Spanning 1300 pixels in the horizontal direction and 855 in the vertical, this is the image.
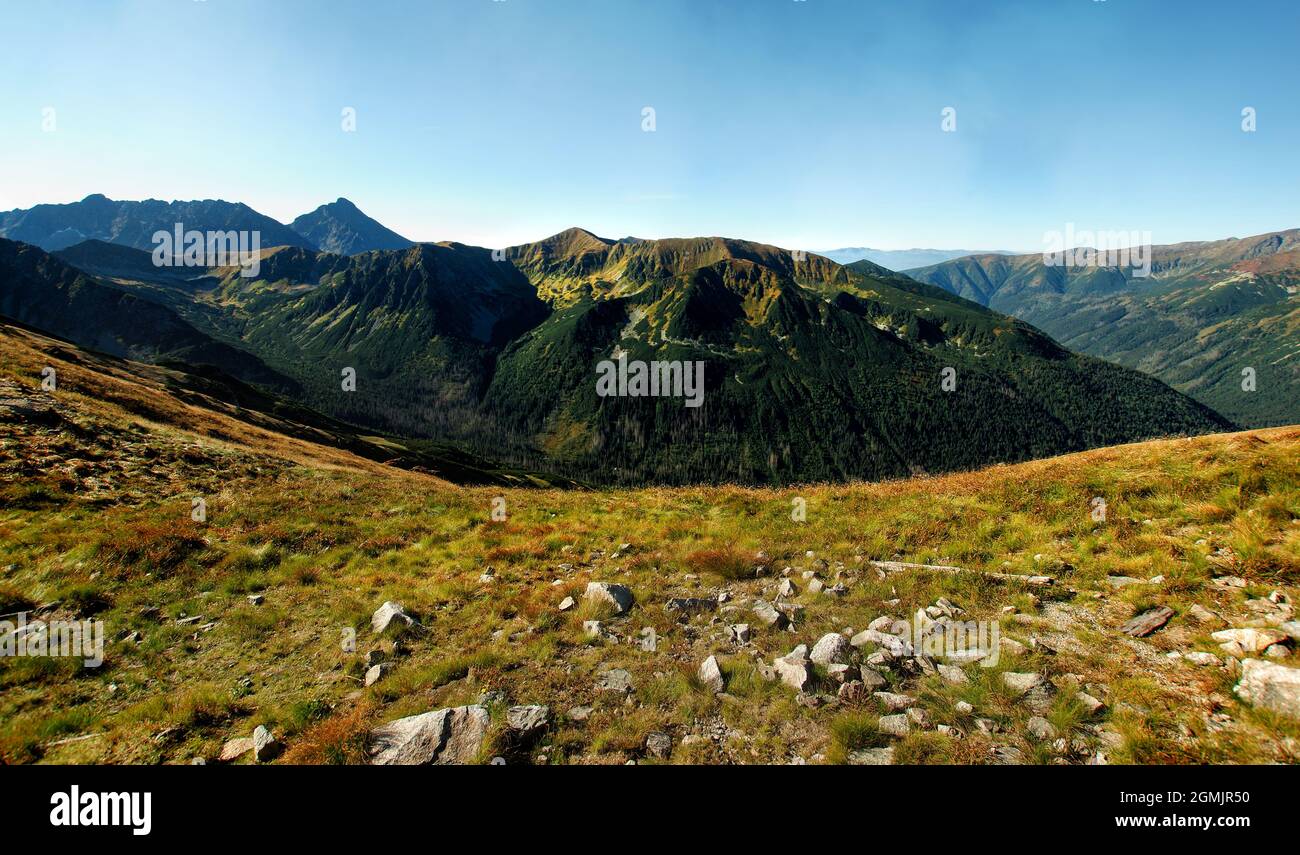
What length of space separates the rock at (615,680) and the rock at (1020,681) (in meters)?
5.96

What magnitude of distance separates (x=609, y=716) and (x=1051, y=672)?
7.04 m

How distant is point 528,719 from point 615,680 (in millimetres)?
1754

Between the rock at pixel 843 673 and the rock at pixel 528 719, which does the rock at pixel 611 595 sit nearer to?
the rock at pixel 528 719

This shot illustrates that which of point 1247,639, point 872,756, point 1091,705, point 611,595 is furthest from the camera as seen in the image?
point 611,595

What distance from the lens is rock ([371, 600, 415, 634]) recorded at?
35.0ft

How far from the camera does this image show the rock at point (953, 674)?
7.81 metres

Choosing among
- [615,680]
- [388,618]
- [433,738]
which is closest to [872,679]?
[615,680]

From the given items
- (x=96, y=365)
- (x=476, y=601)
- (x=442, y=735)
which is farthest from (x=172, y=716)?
(x=96, y=365)

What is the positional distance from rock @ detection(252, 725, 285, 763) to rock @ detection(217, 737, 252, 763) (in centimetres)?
8

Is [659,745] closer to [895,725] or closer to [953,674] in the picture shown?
[895,725]

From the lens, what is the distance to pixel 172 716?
7.71 m

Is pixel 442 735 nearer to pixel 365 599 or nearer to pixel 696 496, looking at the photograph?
pixel 365 599

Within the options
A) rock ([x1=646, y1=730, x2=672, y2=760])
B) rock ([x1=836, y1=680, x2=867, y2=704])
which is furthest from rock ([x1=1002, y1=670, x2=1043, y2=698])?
rock ([x1=646, y1=730, x2=672, y2=760])

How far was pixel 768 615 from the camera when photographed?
10461 mm
